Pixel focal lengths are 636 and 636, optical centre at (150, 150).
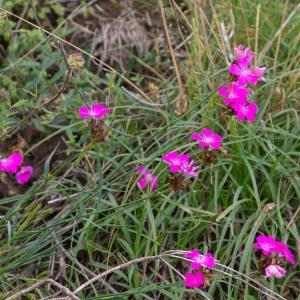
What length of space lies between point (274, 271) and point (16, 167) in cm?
103

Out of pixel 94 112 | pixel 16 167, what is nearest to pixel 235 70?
pixel 94 112

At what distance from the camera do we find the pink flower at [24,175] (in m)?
2.30

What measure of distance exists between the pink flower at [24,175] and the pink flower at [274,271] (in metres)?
1.02

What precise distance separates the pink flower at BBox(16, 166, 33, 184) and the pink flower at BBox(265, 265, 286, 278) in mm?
1020

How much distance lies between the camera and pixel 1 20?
1.92 metres

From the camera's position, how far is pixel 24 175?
7.59ft

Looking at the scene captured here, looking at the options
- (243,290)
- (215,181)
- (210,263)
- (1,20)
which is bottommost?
(243,290)

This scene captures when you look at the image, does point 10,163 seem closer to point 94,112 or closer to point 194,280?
point 94,112

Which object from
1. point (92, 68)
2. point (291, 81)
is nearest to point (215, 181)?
point (291, 81)

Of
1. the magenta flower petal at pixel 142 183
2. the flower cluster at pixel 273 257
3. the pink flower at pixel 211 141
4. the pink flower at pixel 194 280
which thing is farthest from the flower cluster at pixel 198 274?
the magenta flower petal at pixel 142 183

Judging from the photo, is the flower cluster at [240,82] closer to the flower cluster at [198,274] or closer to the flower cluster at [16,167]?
the flower cluster at [198,274]

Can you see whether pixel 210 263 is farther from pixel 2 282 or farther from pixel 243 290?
pixel 2 282

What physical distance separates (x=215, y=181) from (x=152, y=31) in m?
1.17

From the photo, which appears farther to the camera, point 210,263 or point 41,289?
point 41,289
